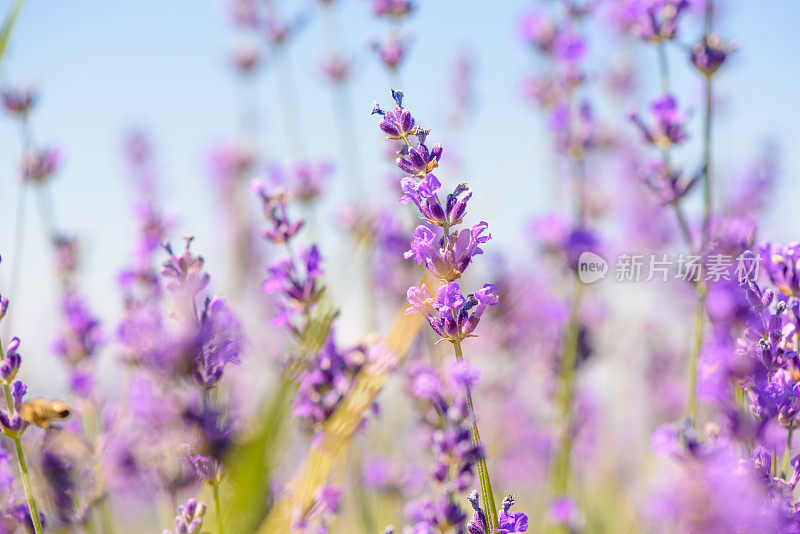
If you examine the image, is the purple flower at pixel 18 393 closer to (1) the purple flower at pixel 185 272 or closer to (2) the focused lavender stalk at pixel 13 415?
(2) the focused lavender stalk at pixel 13 415

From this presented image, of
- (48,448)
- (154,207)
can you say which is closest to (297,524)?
(48,448)

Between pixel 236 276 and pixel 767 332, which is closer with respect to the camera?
pixel 767 332

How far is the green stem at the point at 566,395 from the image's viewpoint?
8.96 feet

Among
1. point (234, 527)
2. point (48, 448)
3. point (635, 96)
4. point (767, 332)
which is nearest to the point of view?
point (234, 527)

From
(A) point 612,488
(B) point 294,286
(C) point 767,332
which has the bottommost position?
(A) point 612,488

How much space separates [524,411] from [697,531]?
3678 millimetres

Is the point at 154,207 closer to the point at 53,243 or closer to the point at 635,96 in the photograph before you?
the point at 53,243

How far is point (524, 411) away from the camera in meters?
4.60

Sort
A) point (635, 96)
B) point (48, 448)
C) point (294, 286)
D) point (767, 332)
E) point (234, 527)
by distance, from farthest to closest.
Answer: point (635, 96) < point (48, 448) < point (294, 286) < point (767, 332) < point (234, 527)

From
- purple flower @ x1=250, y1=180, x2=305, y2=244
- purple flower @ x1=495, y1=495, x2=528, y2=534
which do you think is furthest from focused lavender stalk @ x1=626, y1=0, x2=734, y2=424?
purple flower @ x1=250, y1=180, x2=305, y2=244

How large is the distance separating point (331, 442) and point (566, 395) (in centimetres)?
157

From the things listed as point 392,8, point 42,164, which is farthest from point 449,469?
point 42,164

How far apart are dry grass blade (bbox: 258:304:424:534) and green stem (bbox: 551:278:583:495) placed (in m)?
1.30

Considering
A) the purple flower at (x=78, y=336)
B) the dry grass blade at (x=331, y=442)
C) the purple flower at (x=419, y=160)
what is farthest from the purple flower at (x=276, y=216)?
the purple flower at (x=78, y=336)
